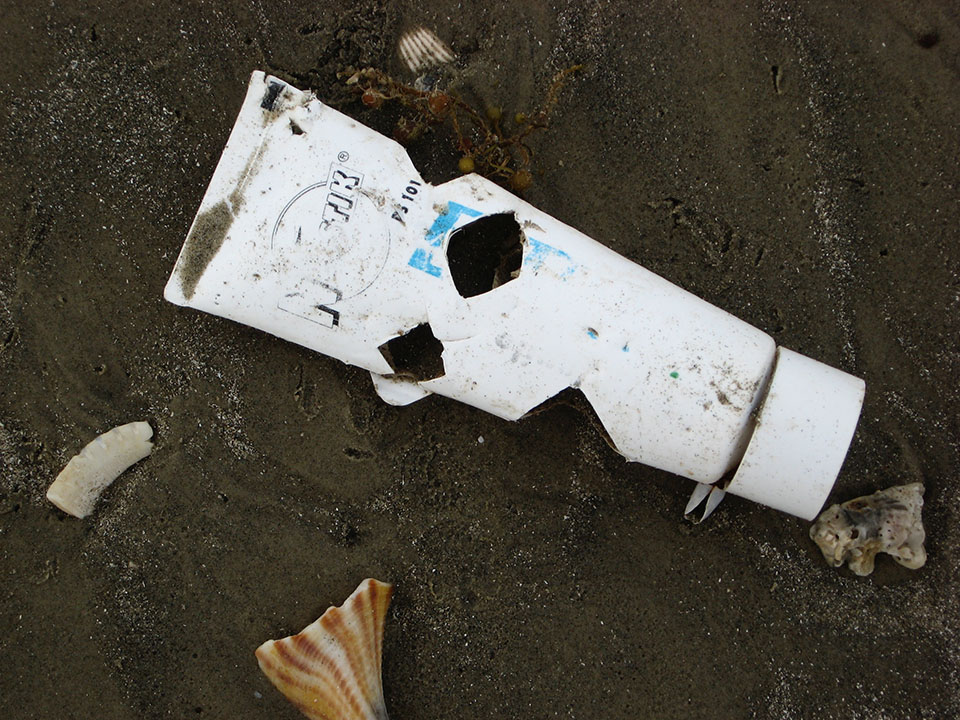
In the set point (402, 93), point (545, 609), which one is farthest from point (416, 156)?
point (545, 609)

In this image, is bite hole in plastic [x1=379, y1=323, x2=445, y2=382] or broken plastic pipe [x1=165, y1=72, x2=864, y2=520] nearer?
broken plastic pipe [x1=165, y1=72, x2=864, y2=520]

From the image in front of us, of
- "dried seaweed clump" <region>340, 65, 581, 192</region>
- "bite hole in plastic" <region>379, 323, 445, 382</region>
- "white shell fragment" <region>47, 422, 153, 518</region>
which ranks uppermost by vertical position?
"dried seaweed clump" <region>340, 65, 581, 192</region>

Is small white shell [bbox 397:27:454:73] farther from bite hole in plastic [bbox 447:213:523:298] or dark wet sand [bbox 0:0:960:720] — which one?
bite hole in plastic [bbox 447:213:523:298]

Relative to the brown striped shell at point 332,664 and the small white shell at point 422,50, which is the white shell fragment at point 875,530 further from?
the small white shell at point 422,50

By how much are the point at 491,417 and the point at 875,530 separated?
123 centimetres

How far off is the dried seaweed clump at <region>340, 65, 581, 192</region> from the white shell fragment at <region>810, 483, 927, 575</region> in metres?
1.43

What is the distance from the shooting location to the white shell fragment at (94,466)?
201 cm

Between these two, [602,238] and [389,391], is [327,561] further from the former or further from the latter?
[602,238]

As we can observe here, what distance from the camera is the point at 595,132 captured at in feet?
6.98

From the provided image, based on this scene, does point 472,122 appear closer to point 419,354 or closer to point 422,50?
point 422,50

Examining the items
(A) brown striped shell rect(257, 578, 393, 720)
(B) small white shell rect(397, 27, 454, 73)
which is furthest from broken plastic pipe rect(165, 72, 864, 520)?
(A) brown striped shell rect(257, 578, 393, 720)

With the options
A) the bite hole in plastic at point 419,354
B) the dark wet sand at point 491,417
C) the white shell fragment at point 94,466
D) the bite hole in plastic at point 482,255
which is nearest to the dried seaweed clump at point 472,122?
the dark wet sand at point 491,417

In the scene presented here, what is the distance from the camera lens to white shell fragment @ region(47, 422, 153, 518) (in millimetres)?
2010

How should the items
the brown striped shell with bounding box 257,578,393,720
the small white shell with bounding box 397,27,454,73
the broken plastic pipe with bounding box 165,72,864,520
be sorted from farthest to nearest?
the small white shell with bounding box 397,27,454,73, the brown striped shell with bounding box 257,578,393,720, the broken plastic pipe with bounding box 165,72,864,520
